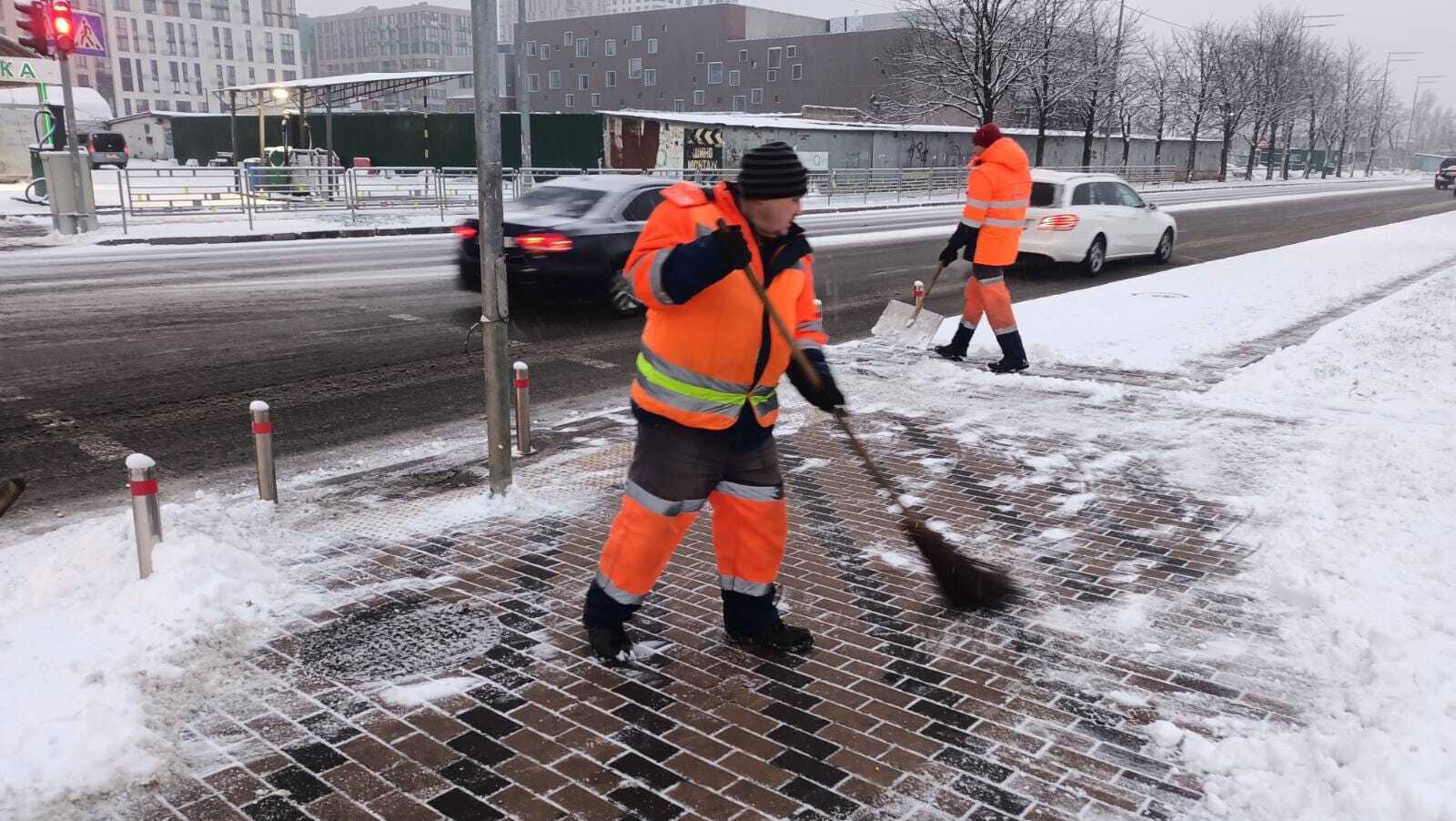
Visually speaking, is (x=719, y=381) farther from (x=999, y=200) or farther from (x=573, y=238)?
(x=573, y=238)

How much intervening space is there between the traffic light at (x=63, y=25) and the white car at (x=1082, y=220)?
53.7ft

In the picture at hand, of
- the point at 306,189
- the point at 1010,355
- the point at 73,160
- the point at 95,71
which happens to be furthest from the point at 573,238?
the point at 95,71

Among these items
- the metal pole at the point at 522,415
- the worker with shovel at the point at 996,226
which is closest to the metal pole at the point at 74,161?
the metal pole at the point at 522,415

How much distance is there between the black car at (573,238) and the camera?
36.9 ft

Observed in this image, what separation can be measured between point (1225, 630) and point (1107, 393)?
442 cm

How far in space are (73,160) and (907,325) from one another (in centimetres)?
1671

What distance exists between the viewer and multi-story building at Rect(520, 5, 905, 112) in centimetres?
7200

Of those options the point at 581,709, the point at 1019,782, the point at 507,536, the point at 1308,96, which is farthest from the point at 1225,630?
the point at 1308,96

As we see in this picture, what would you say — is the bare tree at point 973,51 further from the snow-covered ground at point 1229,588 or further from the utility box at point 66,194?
the snow-covered ground at point 1229,588

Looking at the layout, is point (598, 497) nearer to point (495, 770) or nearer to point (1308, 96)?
point (495, 770)

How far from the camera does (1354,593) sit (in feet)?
14.6

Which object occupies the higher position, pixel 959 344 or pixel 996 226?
pixel 996 226

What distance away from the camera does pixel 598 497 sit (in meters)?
5.75

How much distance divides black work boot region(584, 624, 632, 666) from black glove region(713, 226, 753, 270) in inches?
58.7
